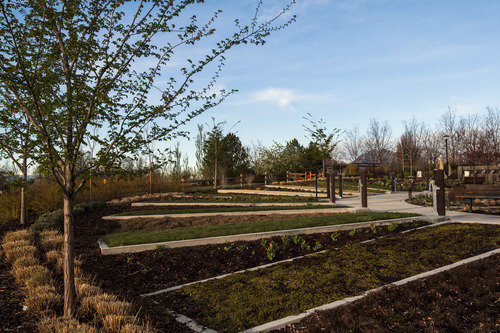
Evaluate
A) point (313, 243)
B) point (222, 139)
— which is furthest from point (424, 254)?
point (222, 139)

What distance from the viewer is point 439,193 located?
28.1 feet

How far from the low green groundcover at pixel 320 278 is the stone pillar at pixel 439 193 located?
2179 mm

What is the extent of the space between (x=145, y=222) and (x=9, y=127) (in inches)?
282

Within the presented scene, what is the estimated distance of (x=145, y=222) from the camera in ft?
34.9

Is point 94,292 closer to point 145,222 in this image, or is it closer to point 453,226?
point 145,222

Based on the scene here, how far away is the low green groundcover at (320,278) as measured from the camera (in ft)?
12.4

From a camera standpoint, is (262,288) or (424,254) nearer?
(262,288)

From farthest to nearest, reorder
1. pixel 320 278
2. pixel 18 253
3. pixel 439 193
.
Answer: pixel 439 193
pixel 18 253
pixel 320 278

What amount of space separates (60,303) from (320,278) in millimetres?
3375

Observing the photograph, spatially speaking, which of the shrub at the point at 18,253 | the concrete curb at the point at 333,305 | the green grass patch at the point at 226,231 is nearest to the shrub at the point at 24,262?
the shrub at the point at 18,253

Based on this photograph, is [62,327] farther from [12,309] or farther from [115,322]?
[12,309]

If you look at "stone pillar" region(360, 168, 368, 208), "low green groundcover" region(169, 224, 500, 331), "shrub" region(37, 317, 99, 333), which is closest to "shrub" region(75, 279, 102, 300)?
"shrub" region(37, 317, 99, 333)

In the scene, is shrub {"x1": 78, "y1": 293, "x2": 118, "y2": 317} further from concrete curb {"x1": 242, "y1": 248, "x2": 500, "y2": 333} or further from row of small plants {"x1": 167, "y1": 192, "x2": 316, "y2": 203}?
row of small plants {"x1": 167, "y1": 192, "x2": 316, "y2": 203}

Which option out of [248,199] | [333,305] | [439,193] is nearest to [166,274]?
[333,305]
